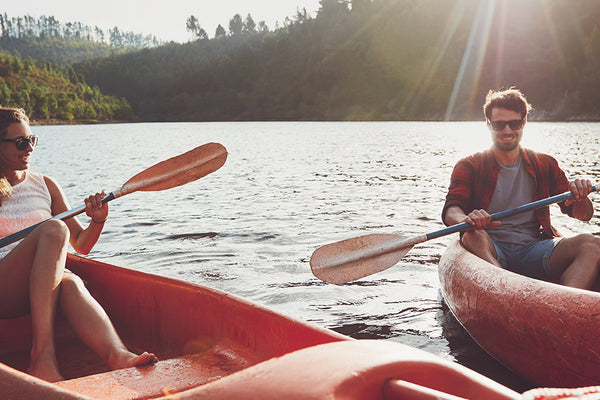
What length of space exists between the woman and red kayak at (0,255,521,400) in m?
0.17

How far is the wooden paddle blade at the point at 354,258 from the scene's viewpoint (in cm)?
378

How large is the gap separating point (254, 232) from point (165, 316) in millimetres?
4671

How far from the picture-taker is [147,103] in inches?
4547

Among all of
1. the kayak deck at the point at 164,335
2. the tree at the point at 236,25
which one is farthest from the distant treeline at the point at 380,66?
the kayak deck at the point at 164,335

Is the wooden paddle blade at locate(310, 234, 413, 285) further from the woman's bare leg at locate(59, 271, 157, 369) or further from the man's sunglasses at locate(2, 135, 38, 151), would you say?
the man's sunglasses at locate(2, 135, 38, 151)

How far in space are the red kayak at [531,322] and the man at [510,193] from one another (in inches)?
11.7

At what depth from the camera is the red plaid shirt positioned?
3.77 m

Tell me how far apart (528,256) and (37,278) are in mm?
2873

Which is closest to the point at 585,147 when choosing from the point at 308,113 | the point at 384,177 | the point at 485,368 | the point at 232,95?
the point at 384,177

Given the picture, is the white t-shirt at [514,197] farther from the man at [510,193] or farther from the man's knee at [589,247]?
the man's knee at [589,247]

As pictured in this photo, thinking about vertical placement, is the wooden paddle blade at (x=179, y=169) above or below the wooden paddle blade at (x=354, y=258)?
above

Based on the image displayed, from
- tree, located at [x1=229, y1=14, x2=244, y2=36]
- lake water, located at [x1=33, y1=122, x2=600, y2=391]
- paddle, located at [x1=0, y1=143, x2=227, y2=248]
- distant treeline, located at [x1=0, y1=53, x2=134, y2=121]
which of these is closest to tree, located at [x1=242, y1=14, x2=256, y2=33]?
tree, located at [x1=229, y1=14, x2=244, y2=36]

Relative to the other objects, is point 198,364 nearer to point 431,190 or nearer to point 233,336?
point 233,336

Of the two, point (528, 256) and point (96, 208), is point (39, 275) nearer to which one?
point (96, 208)
